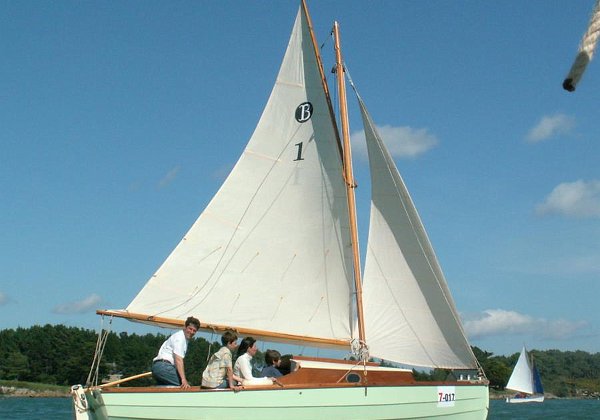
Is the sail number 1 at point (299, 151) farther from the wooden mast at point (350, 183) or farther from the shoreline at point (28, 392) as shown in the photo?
the shoreline at point (28, 392)

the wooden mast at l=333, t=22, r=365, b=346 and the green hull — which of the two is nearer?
the green hull

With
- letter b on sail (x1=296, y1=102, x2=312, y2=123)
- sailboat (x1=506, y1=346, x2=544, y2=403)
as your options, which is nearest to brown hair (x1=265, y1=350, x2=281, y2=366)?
letter b on sail (x1=296, y1=102, x2=312, y2=123)

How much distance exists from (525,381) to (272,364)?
296 ft

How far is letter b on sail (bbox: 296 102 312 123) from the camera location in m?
20.7

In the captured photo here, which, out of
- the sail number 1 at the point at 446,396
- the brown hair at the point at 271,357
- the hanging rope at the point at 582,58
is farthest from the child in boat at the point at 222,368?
the hanging rope at the point at 582,58

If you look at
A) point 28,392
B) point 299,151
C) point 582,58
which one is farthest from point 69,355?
point 582,58

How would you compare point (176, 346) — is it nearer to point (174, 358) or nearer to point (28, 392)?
point (174, 358)

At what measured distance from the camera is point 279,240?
19.7m

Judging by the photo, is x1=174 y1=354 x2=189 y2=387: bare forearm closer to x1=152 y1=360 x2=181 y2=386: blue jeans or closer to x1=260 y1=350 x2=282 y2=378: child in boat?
x1=152 y1=360 x2=181 y2=386: blue jeans

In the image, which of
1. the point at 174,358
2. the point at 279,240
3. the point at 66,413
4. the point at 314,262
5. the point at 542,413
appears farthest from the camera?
the point at 542,413

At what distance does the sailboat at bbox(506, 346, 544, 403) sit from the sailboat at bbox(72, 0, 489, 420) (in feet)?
271

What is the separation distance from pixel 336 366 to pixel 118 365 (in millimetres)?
86378

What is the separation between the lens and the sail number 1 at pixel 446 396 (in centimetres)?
1747

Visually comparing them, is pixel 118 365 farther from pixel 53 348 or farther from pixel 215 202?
pixel 215 202
